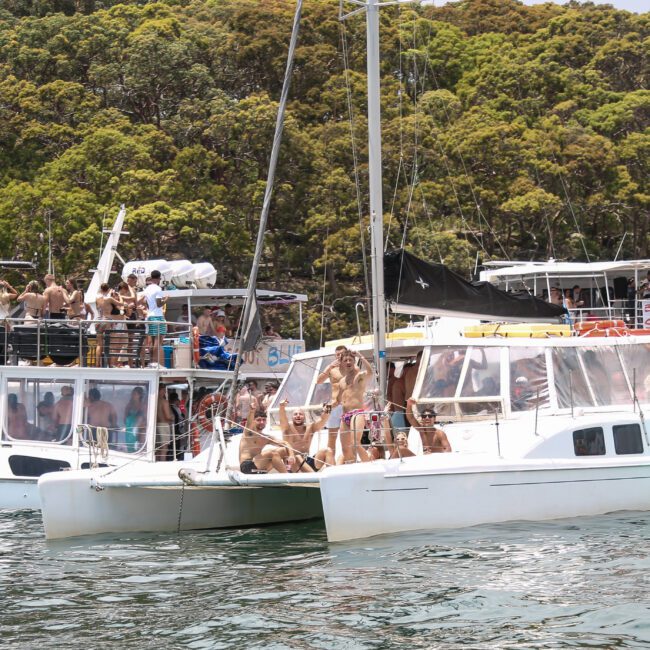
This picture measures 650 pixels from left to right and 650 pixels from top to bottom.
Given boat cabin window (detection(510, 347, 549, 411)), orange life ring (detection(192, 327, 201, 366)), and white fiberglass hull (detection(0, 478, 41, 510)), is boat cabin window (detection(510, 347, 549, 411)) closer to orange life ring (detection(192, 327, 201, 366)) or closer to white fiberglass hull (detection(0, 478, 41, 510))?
orange life ring (detection(192, 327, 201, 366))

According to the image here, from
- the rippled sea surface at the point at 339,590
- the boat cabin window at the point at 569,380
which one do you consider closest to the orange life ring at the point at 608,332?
the boat cabin window at the point at 569,380

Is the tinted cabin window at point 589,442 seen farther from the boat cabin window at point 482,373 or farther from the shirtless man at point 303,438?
the shirtless man at point 303,438

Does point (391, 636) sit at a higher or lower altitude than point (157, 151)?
lower

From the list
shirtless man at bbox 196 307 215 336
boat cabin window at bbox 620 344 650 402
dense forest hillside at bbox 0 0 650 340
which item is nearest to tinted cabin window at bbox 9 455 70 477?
shirtless man at bbox 196 307 215 336

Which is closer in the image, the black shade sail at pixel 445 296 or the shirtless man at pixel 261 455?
the shirtless man at pixel 261 455

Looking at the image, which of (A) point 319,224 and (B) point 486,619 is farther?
(A) point 319,224

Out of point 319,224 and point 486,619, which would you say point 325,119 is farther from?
point 486,619

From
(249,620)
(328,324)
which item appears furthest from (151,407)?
(328,324)

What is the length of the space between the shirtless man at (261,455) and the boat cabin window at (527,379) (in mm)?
2996

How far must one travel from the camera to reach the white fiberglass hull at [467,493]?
1380 cm

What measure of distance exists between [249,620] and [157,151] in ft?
122

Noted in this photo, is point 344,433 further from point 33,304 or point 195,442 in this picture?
point 33,304

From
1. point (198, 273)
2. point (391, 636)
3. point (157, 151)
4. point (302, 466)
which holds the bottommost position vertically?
point (391, 636)

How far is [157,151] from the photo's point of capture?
46250 millimetres
